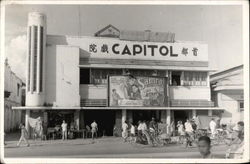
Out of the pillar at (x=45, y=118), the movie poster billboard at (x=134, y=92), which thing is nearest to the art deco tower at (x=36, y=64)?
the pillar at (x=45, y=118)

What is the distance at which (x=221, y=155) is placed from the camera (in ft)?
31.3

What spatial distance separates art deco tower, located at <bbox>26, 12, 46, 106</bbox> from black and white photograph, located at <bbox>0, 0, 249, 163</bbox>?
0.04m

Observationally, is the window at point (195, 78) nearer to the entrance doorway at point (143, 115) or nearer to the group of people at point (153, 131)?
the entrance doorway at point (143, 115)

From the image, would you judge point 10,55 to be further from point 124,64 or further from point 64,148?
point 124,64

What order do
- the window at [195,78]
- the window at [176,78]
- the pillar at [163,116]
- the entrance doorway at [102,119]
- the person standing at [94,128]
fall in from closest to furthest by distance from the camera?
the person standing at [94,128] → the entrance doorway at [102,119] → the pillar at [163,116] → the window at [176,78] → the window at [195,78]

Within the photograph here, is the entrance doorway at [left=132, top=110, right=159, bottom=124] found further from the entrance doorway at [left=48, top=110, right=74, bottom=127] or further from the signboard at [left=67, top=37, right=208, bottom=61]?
the entrance doorway at [left=48, top=110, right=74, bottom=127]

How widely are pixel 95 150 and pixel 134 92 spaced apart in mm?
4011

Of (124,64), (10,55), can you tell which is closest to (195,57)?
(124,64)

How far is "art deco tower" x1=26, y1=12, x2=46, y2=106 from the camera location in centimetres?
1326

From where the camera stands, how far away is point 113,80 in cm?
1448

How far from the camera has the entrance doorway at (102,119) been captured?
14445mm

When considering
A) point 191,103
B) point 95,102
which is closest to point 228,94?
A: point 191,103

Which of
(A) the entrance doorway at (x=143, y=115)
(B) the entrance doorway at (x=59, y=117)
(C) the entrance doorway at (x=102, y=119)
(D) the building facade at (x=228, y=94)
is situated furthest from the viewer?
(A) the entrance doorway at (x=143, y=115)

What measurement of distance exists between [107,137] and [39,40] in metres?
4.29
